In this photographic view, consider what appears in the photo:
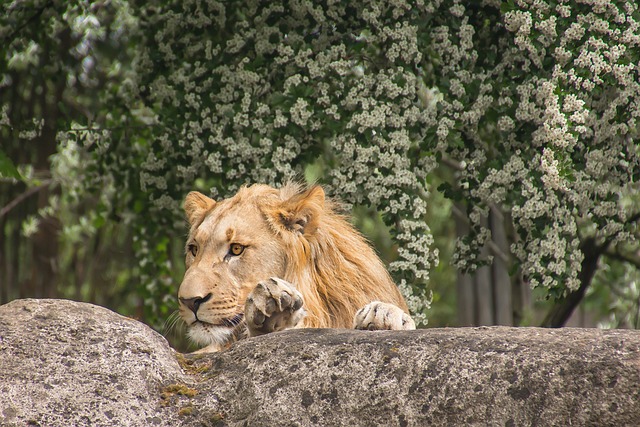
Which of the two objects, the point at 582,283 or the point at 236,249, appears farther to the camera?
the point at 582,283

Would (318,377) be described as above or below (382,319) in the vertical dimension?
below

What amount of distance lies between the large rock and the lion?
0.89 metres

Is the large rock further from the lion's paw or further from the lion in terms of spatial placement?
the lion

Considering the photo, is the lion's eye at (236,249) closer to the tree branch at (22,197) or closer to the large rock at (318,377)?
the large rock at (318,377)

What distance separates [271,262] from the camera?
4.45 meters

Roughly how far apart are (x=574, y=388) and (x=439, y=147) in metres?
2.89

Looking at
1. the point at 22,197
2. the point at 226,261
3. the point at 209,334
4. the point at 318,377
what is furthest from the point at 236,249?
the point at 22,197

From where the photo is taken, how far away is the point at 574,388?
2.73 m

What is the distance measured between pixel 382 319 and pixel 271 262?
81 centimetres

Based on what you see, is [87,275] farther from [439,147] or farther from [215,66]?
[439,147]

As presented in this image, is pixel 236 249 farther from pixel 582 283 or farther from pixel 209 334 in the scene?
pixel 582 283

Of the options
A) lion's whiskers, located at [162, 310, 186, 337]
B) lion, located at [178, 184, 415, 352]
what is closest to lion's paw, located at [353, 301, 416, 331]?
lion, located at [178, 184, 415, 352]

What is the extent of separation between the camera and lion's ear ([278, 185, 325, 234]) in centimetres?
458

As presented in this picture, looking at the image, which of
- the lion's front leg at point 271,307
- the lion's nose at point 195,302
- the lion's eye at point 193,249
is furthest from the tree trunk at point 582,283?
the lion's front leg at point 271,307
